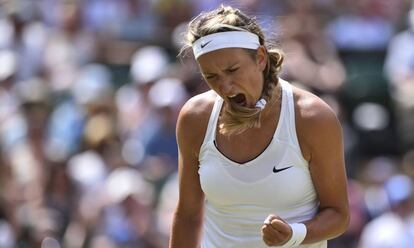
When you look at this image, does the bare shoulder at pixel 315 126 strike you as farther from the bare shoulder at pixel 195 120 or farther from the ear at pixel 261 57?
the bare shoulder at pixel 195 120

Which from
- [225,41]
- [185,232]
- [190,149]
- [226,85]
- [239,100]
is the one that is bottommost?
[185,232]

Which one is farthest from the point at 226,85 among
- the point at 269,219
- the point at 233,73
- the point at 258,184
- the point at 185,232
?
the point at 185,232

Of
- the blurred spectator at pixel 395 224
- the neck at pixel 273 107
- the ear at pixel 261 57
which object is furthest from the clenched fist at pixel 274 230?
the blurred spectator at pixel 395 224

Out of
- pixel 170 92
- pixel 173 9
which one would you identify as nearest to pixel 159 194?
pixel 170 92

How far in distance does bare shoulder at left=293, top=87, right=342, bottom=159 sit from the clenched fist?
1.13 ft

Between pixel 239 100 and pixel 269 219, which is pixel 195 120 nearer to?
pixel 239 100

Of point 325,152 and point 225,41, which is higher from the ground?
point 225,41

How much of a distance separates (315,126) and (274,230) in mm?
437

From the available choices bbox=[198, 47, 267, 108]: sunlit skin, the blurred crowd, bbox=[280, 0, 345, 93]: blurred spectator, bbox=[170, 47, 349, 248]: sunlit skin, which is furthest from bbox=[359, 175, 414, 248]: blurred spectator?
bbox=[198, 47, 267, 108]: sunlit skin

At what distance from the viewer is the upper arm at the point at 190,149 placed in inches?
167

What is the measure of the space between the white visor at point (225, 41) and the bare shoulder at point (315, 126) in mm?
287

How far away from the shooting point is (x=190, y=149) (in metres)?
4.25

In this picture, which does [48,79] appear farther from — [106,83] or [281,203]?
[281,203]

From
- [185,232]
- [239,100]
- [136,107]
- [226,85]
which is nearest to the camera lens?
[226,85]
